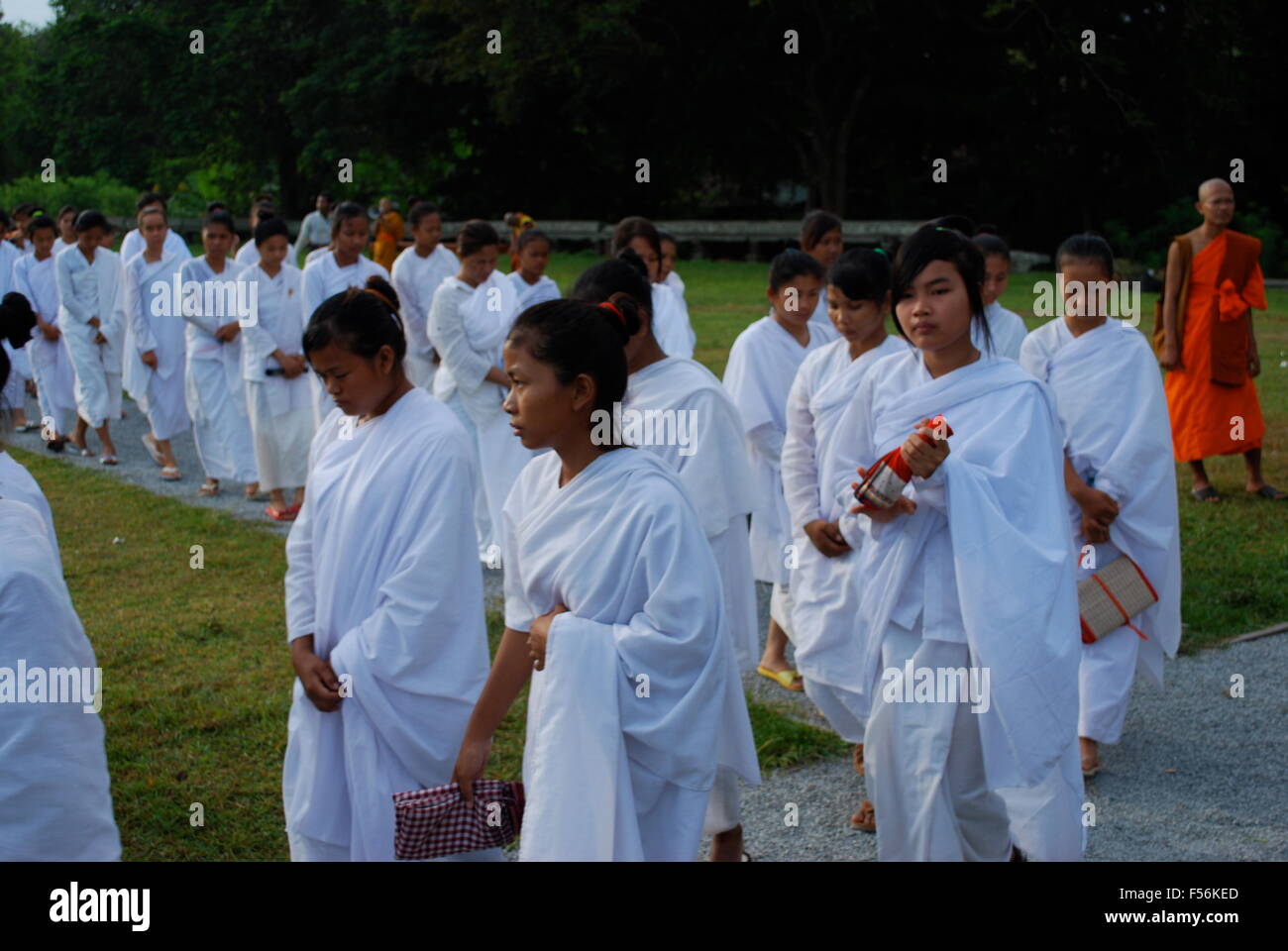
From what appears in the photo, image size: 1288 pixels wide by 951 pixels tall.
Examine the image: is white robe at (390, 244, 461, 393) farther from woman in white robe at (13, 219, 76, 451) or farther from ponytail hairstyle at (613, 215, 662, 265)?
woman in white robe at (13, 219, 76, 451)

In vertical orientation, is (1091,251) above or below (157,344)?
above

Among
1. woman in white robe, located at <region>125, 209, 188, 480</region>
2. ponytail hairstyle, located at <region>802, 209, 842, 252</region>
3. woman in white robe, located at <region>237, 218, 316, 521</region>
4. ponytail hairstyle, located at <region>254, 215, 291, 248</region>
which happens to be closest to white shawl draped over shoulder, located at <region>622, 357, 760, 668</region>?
ponytail hairstyle, located at <region>802, 209, 842, 252</region>

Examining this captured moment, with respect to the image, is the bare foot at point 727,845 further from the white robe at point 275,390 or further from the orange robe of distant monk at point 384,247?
the orange robe of distant monk at point 384,247

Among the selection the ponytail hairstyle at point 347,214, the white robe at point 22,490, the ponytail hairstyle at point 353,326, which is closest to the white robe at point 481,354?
the ponytail hairstyle at point 347,214

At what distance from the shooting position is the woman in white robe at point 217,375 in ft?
35.1

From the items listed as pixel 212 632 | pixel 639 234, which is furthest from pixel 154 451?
pixel 639 234

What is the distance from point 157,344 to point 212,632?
5.31m

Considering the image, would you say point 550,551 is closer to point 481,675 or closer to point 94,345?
point 481,675

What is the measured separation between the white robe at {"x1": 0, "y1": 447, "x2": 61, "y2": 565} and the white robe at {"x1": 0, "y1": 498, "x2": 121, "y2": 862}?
4.9 inches

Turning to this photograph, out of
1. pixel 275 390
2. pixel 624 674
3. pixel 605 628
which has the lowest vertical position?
pixel 624 674

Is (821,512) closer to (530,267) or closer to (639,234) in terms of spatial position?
(639,234)

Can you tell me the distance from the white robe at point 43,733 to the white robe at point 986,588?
2.17 m

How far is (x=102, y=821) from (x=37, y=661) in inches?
14.5

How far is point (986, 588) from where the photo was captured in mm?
3811
